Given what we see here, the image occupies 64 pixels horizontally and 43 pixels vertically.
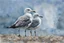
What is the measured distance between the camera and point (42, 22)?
2566 millimetres

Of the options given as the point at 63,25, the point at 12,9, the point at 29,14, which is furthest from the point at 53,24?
the point at 12,9

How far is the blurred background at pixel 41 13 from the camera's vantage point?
254 cm

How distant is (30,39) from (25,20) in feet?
0.63

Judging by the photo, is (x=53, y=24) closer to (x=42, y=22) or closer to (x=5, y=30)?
(x=42, y=22)

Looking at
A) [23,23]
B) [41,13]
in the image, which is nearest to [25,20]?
[23,23]

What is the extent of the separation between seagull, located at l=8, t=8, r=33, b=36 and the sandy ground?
0.11 meters

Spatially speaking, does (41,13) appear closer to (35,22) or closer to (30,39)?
(35,22)

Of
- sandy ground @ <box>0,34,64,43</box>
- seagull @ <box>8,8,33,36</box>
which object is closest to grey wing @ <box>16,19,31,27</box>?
seagull @ <box>8,8,33,36</box>

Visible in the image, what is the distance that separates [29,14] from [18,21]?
0.13 metres

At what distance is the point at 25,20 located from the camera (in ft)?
8.32

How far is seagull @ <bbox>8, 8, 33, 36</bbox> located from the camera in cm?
251

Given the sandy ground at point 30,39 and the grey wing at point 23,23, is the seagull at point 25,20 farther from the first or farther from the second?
the sandy ground at point 30,39

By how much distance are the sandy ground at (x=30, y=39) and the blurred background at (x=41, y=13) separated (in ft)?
0.13

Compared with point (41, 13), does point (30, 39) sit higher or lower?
lower
